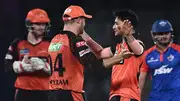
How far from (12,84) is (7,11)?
1275 mm

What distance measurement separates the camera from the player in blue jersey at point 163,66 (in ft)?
22.6

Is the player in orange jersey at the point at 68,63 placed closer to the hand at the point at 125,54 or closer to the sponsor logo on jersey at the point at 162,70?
the hand at the point at 125,54

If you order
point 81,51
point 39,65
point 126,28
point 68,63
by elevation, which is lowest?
point 39,65

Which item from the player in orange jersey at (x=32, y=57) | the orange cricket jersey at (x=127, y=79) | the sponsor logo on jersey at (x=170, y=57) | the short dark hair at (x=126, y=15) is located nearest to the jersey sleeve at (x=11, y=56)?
the player in orange jersey at (x=32, y=57)

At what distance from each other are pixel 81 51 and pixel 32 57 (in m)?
1.41

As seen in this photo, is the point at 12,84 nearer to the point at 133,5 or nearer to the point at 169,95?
the point at 133,5

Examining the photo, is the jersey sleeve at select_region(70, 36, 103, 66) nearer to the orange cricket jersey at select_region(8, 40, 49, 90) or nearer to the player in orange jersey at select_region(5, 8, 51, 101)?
the player in orange jersey at select_region(5, 8, 51, 101)

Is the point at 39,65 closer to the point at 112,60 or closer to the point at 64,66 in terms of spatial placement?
the point at 64,66

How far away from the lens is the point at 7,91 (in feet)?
33.1

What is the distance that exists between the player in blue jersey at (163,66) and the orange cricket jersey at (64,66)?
1.12m

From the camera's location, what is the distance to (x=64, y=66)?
6.23m

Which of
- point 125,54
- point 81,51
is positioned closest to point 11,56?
point 81,51

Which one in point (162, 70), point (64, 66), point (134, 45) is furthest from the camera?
point (162, 70)

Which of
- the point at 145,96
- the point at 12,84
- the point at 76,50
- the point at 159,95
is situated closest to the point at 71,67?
the point at 76,50
